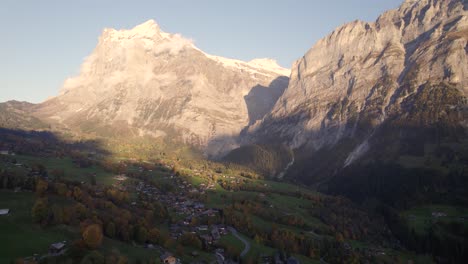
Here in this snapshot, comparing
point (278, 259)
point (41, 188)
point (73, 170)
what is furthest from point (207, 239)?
point (73, 170)

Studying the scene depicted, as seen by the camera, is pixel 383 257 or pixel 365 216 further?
pixel 365 216

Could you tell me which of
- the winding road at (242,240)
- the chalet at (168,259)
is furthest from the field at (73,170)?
the chalet at (168,259)

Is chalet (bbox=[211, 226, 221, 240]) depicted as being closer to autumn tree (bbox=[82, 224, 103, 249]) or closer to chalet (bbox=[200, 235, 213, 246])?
chalet (bbox=[200, 235, 213, 246])

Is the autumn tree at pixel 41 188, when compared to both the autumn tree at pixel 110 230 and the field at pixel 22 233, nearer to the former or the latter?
the field at pixel 22 233

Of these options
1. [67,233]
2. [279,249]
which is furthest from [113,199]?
[279,249]

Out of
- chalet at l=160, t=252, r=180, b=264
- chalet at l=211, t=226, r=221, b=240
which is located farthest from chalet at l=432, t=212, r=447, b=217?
chalet at l=160, t=252, r=180, b=264

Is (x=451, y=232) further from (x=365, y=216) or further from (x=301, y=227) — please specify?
(x=301, y=227)

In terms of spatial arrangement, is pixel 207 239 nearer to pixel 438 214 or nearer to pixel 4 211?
pixel 4 211

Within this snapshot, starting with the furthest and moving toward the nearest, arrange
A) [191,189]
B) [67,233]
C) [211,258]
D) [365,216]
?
1. [191,189]
2. [365,216]
3. [211,258]
4. [67,233]
